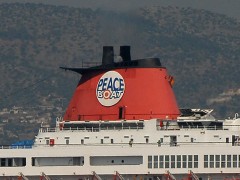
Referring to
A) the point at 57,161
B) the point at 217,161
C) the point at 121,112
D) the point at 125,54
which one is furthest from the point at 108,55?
the point at 217,161

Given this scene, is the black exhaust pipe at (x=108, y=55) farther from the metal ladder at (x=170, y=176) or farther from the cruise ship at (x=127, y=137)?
A: the metal ladder at (x=170, y=176)

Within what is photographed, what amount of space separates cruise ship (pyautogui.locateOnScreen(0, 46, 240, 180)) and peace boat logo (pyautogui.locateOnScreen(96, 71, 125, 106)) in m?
0.07

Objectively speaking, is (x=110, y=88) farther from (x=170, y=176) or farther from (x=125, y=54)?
(x=170, y=176)

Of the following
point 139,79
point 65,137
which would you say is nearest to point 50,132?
point 65,137

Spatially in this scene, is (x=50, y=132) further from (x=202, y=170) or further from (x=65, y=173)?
(x=202, y=170)

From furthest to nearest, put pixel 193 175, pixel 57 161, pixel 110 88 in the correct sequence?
pixel 110 88, pixel 57 161, pixel 193 175

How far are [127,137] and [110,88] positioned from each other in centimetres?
460

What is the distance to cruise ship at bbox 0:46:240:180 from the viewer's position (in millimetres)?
95625

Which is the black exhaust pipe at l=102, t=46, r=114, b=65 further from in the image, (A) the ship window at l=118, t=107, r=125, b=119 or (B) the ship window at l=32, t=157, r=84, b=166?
(B) the ship window at l=32, t=157, r=84, b=166

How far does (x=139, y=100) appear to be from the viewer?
100 metres

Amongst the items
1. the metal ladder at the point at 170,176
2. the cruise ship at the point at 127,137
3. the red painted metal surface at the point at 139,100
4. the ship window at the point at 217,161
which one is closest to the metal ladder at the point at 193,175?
the cruise ship at the point at 127,137

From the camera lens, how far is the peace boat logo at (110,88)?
100438 mm

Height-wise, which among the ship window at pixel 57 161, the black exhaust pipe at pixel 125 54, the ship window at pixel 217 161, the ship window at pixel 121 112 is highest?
the black exhaust pipe at pixel 125 54

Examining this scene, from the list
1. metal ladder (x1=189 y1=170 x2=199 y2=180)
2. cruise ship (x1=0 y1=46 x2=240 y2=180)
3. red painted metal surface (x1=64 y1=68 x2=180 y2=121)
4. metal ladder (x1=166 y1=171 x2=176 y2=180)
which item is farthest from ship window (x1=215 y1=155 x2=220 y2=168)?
red painted metal surface (x1=64 y1=68 x2=180 y2=121)
